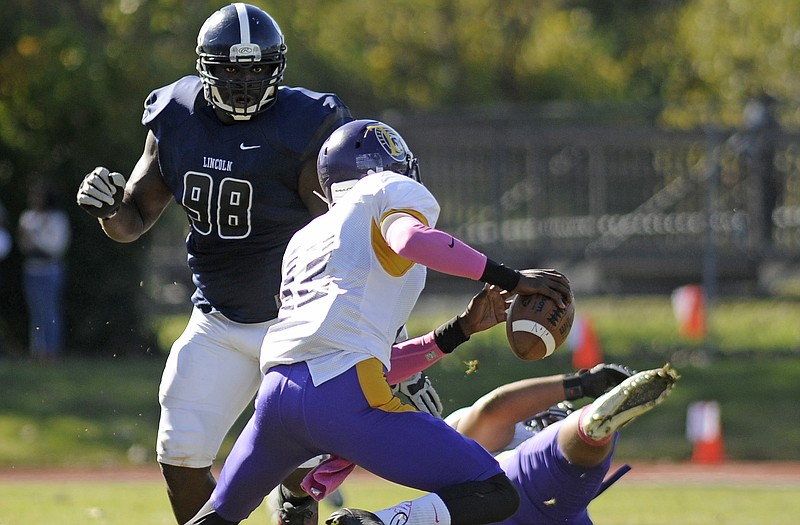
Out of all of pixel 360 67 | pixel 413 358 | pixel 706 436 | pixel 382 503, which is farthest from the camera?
pixel 360 67

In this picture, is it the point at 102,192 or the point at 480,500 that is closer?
the point at 480,500

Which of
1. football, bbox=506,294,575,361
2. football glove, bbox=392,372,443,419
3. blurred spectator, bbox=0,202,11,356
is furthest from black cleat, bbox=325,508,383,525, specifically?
blurred spectator, bbox=0,202,11,356

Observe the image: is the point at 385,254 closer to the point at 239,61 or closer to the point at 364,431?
the point at 364,431

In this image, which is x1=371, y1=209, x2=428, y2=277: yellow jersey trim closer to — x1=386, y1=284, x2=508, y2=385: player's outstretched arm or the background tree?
x1=386, y1=284, x2=508, y2=385: player's outstretched arm

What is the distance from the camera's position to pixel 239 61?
5.54 m

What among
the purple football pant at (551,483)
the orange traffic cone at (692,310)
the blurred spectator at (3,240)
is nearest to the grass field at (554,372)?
the orange traffic cone at (692,310)

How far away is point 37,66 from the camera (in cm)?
1388

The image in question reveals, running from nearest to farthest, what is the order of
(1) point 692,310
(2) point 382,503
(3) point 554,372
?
1. (2) point 382,503
2. (3) point 554,372
3. (1) point 692,310

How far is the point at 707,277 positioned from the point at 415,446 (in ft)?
30.6

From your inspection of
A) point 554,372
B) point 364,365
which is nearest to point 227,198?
point 364,365

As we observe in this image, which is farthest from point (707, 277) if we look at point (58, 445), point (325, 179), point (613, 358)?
point (325, 179)

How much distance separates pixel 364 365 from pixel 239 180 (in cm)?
139

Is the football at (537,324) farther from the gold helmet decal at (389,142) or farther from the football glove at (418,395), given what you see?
the football glove at (418,395)

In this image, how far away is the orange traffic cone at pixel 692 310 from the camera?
44.3 feet
